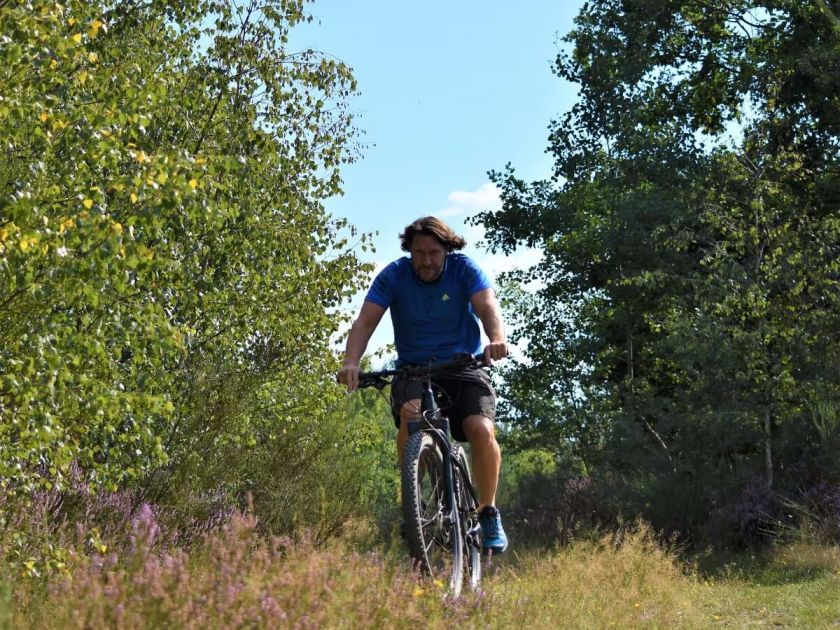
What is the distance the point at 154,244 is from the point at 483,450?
13.2 feet

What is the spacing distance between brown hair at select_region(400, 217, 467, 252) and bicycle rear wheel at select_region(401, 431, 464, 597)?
1063mm

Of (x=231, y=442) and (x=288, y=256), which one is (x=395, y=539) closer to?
(x=231, y=442)

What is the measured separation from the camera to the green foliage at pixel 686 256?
46.8 feet

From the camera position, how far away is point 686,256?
18.5 m

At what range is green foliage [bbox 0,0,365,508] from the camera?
534 cm

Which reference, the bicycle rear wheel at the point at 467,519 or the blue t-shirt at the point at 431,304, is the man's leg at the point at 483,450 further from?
the blue t-shirt at the point at 431,304

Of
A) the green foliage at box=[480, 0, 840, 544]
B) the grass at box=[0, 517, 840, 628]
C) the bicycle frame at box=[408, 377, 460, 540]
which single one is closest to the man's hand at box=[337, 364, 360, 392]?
the bicycle frame at box=[408, 377, 460, 540]

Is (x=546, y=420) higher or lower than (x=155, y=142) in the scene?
lower

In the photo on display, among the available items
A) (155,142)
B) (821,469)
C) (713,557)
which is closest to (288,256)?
(155,142)

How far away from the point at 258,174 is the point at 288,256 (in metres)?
1.08

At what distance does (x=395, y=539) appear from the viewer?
199 inches

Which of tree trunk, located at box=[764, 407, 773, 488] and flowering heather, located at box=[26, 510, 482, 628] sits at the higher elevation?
flowering heather, located at box=[26, 510, 482, 628]

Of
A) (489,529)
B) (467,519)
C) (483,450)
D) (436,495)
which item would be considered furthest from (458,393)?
(489,529)

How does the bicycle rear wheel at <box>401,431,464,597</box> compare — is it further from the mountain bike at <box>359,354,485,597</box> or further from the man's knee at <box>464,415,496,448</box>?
the man's knee at <box>464,415,496,448</box>
